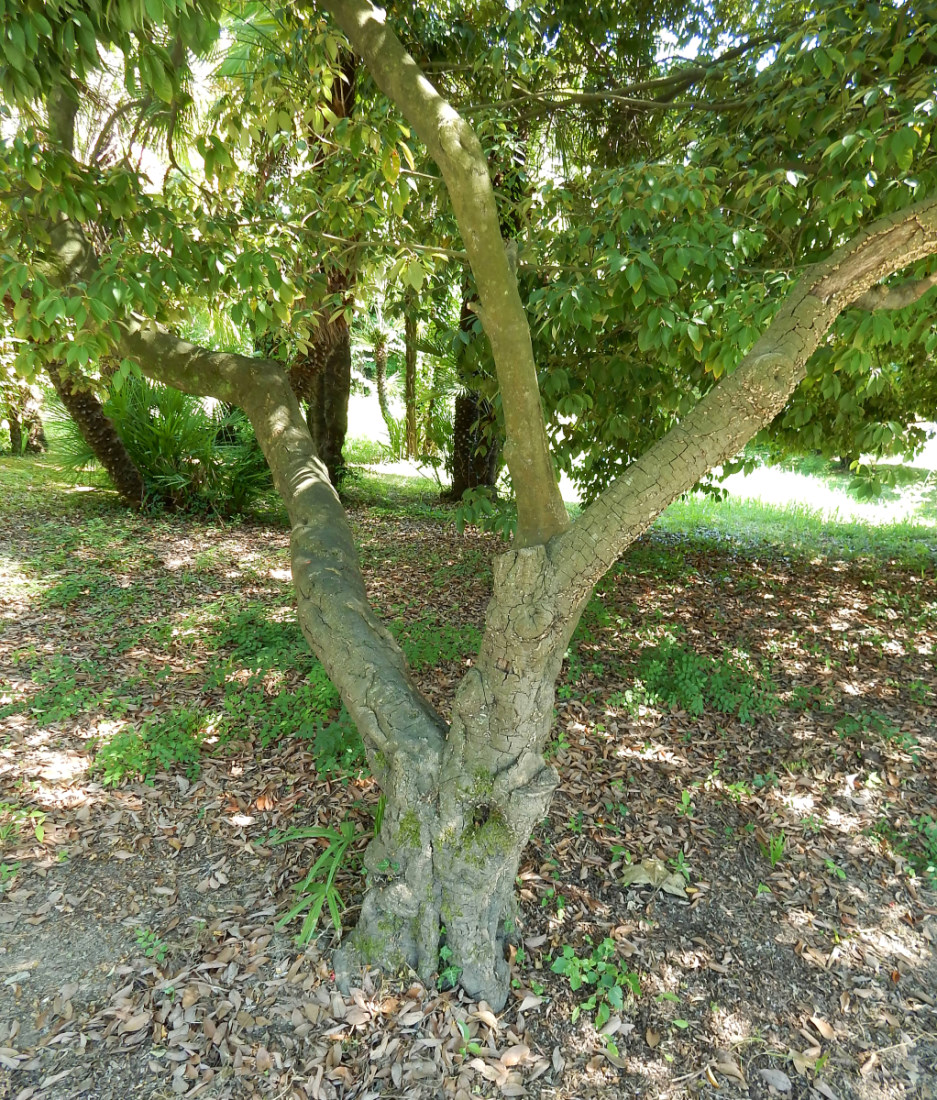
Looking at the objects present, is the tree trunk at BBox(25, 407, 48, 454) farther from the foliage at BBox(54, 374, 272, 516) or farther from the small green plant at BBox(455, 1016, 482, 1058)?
the small green plant at BBox(455, 1016, 482, 1058)

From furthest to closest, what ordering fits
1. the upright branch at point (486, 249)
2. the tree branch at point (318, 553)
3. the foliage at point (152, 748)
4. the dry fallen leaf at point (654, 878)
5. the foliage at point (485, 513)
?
1. the foliage at point (485, 513)
2. the foliage at point (152, 748)
3. the dry fallen leaf at point (654, 878)
4. the tree branch at point (318, 553)
5. the upright branch at point (486, 249)

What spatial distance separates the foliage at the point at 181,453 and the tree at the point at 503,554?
15.7 feet

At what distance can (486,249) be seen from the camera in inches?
89.7

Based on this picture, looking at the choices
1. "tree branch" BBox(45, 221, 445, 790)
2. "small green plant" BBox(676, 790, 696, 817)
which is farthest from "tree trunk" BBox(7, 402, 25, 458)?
"small green plant" BBox(676, 790, 696, 817)

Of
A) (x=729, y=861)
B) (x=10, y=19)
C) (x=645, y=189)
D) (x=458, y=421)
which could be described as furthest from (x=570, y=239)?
(x=458, y=421)

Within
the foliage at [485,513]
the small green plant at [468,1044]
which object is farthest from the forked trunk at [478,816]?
the foliage at [485,513]

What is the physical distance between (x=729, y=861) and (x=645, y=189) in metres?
3.11

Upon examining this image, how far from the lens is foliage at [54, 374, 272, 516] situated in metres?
7.29

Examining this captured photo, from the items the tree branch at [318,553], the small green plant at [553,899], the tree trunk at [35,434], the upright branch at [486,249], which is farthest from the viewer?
the tree trunk at [35,434]

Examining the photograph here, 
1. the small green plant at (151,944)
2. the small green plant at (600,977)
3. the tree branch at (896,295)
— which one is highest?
the tree branch at (896,295)

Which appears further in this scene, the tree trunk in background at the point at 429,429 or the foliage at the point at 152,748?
the tree trunk in background at the point at 429,429

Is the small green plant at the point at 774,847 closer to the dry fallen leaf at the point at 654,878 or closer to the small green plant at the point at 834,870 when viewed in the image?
the small green plant at the point at 834,870

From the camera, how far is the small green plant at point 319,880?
2.49 m

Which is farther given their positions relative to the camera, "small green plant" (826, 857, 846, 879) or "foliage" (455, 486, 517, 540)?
"foliage" (455, 486, 517, 540)
